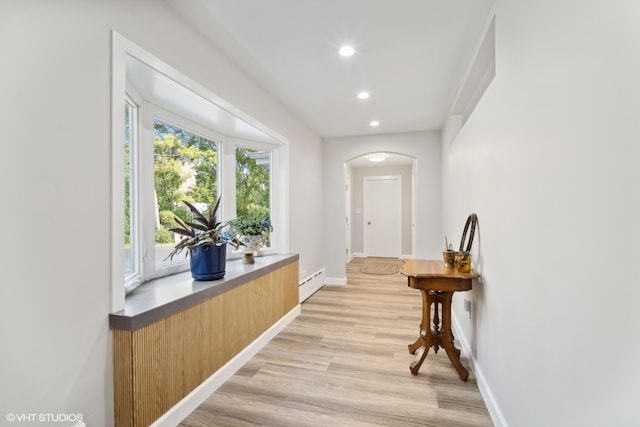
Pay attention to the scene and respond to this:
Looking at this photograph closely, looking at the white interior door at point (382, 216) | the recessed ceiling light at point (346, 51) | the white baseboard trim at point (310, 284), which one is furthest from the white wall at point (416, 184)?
the white interior door at point (382, 216)

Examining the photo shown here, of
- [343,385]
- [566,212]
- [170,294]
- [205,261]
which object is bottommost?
[343,385]

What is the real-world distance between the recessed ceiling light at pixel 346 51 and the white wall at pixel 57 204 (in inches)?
53.7

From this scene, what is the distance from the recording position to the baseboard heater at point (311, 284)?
408 centimetres

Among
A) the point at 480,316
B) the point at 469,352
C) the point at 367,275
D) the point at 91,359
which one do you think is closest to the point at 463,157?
the point at 480,316

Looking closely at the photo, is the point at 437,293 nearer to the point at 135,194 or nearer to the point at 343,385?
the point at 343,385

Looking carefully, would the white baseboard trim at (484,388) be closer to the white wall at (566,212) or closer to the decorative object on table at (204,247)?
the white wall at (566,212)

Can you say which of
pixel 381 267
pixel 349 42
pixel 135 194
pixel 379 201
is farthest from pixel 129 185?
pixel 379 201

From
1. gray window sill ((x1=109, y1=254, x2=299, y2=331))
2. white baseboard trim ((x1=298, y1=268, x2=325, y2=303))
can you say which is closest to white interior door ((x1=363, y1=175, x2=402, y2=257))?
white baseboard trim ((x1=298, y1=268, x2=325, y2=303))

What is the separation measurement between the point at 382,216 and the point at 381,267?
179 cm

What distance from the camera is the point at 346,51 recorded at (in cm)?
233

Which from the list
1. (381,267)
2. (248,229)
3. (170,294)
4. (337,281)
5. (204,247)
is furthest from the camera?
(381,267)

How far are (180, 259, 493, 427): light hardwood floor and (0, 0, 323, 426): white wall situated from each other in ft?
2.63

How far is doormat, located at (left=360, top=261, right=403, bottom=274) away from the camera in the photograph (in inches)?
242

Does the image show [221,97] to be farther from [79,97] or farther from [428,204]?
[428,204]
